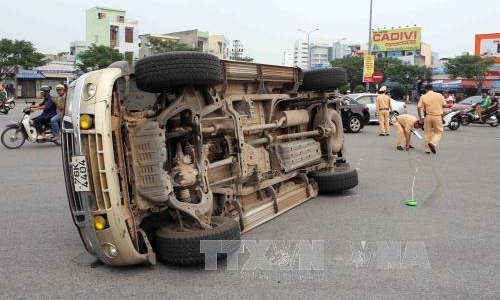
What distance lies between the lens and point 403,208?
20.9ft

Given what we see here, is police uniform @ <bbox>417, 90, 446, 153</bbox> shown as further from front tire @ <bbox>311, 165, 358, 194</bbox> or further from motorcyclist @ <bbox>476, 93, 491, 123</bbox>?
motorcyclist @ <bbox>476, 93, 491, 123</bbox>

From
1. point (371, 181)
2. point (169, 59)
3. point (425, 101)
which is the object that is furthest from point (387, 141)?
point (169, 59)

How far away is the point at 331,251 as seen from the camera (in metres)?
4.55

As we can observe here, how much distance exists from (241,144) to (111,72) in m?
1.66

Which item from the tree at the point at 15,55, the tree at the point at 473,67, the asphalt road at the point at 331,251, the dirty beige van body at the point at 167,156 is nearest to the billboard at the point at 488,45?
the tree at the point at 473,67

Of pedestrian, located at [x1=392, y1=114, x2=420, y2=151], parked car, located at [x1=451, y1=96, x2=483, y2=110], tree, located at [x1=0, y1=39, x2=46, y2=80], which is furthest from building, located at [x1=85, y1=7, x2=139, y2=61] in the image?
pedestrian, located at [x1=392, y1=114, x2=420, y2=151]

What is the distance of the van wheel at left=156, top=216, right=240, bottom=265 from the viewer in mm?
3857

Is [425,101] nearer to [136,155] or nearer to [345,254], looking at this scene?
[345,254]

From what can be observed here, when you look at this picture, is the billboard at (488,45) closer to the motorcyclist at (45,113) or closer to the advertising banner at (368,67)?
the advertising banner at (368,67)

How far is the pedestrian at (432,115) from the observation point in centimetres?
1204

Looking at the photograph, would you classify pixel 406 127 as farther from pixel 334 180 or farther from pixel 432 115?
pixel 334 180

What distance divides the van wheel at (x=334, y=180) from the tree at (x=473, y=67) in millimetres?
58208

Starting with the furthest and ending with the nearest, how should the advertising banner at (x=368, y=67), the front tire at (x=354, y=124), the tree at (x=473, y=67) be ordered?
1. the tree at (x=473, y=67)
2. the advertising banner at (x=368, y=67)
3. the front tire at (x=354, y=124)

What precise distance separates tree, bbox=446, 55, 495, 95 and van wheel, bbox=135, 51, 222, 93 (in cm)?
6137
